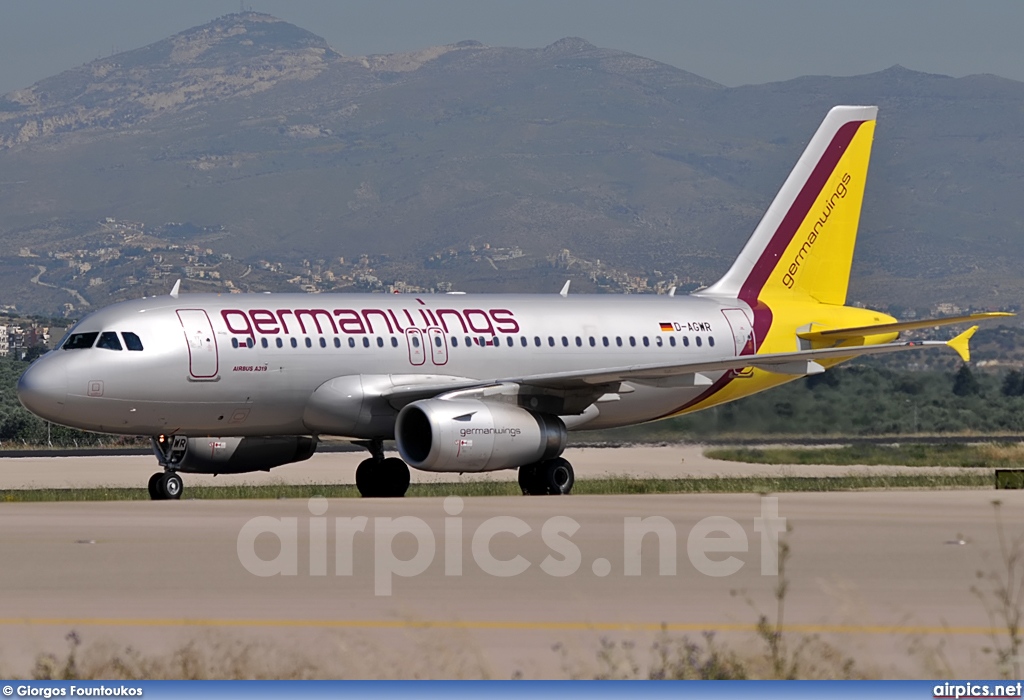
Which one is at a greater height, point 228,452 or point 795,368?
point 795,368

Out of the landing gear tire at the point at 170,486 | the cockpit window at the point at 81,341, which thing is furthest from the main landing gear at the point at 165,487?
the cockpit window at the point at 81,341

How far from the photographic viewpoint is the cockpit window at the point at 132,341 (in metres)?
33.8

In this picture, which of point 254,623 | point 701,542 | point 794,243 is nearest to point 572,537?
point 701,542

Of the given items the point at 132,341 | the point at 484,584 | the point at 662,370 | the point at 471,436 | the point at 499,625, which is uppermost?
the point at 132,341

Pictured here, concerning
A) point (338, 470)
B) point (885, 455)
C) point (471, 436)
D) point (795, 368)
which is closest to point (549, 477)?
point (471, 436)

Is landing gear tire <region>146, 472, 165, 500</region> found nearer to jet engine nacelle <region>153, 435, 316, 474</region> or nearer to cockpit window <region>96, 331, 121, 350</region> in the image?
jet engine nacelle <region>153, 435, 316, 474</region>

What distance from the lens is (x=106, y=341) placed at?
33875 millimetres

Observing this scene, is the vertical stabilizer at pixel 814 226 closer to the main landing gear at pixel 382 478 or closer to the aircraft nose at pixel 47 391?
the main landing gear at pixel 382 478

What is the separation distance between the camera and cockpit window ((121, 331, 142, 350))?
33.8m

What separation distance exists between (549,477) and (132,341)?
784cm

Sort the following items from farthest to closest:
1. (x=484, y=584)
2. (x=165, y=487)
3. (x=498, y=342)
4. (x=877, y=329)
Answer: (x=877, y=329)
(x=498, y=342)
(x=165, y=487)
(x=484, y=584)

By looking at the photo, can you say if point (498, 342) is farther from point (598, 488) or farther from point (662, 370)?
point (662, 370)

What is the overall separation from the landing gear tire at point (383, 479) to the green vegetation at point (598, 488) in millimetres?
302

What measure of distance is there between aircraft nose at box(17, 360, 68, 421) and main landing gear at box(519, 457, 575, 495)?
8.28 meters
